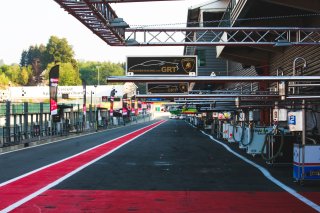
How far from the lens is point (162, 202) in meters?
10.1

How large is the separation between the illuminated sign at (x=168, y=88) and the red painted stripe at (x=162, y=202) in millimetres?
7488

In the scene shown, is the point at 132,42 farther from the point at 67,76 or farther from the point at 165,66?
the point at 67,76

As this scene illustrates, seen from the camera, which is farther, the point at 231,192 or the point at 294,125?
the point at 294,125

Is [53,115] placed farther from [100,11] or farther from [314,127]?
[314,127]

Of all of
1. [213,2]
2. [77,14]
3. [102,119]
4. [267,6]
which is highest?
[213,2]

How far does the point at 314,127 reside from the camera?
15.6 metres

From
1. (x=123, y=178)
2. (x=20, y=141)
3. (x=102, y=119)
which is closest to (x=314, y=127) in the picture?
(x=123, y=178)

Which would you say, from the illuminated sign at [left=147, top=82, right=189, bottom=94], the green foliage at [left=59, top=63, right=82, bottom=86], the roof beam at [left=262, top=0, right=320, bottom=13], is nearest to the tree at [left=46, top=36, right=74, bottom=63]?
the green foliage at [left=59, top=63, right=82, bottom=86]

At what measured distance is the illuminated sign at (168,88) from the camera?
18.3m

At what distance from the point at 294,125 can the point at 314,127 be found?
168 cm

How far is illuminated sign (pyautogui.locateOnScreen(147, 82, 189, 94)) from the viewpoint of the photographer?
721 inches

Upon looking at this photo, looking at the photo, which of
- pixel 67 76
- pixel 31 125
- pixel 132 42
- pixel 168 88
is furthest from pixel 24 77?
pixel 132 42

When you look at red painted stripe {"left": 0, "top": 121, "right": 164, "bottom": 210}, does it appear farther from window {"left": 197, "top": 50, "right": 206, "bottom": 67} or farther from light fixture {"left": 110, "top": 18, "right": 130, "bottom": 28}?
window {"left": 197, "top": 50, "right": 206, "bottom": 67}

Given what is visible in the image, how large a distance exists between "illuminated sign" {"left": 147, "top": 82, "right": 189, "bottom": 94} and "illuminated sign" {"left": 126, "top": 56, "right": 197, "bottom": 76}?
402 centimetres
